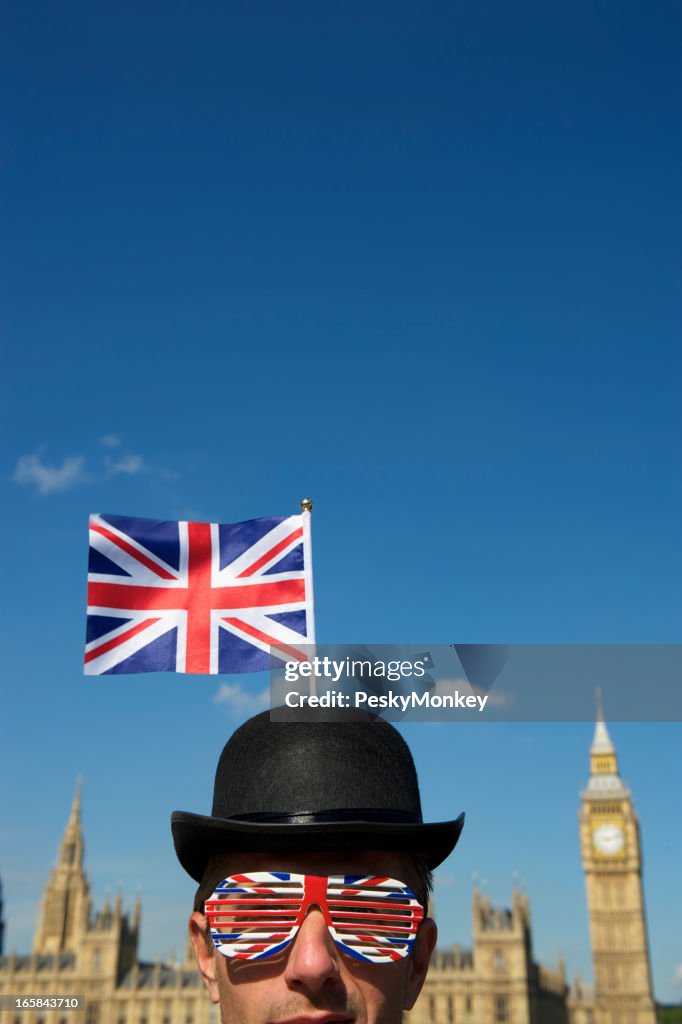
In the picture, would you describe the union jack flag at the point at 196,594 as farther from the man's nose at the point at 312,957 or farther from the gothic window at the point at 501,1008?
the gothic window at the point at 501,1008

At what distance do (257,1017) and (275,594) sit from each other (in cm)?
304

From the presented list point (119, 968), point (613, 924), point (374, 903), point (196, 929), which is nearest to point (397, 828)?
point (374, 903)

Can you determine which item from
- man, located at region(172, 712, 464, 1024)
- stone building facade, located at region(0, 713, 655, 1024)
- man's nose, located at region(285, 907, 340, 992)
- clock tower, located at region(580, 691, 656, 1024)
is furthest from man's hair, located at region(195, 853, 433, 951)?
clock tower, located at region(580, 691, 656, 1024)

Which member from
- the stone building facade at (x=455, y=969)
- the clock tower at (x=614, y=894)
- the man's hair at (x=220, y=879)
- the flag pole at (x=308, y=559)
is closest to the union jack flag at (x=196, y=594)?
the flag pole at (x=308, y=559)

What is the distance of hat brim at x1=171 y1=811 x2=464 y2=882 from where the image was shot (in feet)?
8.29

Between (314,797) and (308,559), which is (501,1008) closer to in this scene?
(308,559)

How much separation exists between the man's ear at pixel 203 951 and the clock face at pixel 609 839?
299 ft

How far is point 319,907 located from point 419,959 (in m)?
0.52

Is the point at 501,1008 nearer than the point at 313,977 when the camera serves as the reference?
No

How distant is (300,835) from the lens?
8.32ft

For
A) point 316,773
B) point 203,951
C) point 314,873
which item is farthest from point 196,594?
point 314,873

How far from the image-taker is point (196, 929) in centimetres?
291

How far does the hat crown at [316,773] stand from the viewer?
2.65m

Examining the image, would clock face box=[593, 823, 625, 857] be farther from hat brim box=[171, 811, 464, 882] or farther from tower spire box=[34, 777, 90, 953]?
hat brim box=[171, 811, 464, 882]
